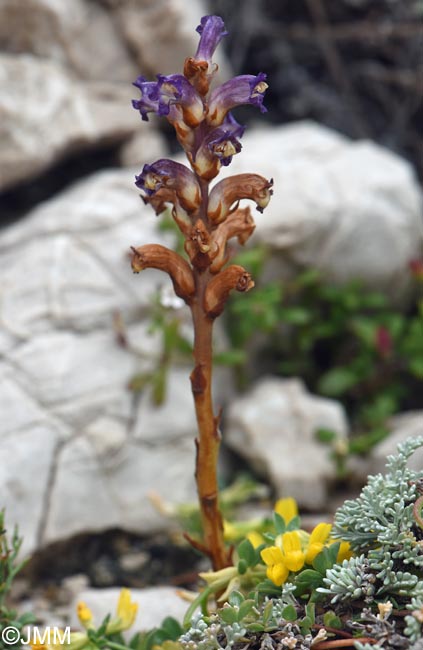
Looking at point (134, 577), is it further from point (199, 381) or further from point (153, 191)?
point (153, 191)

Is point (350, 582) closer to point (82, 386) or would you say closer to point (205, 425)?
point (205, 425)

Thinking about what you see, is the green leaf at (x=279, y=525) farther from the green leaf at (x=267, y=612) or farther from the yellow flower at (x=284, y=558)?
the green leaf at (x=267, y=612)

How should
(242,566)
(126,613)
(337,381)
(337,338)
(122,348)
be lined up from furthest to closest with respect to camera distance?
1. (337,338)
2. (337,381)
3. (122,348)
4. (126,613)
5. (242,566)

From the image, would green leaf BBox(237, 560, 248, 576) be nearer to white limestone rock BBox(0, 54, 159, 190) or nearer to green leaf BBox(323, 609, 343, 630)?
green leaf BBox(323, 609, 343, 630)

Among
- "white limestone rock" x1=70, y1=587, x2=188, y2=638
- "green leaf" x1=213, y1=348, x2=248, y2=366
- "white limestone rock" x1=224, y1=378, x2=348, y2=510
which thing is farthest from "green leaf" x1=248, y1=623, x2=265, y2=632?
"green leaf" x1=213, y1=348, x2=248, y2=366

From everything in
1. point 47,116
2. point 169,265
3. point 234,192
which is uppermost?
point 47,116

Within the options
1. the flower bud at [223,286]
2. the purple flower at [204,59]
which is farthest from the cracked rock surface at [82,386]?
the purple flower at [204,59]

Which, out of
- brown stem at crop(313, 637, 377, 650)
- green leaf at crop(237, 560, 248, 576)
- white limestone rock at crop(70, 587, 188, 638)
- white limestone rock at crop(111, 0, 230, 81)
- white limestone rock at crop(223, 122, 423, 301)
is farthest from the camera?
white limestone rock at crop(111, 0, 230, 81)

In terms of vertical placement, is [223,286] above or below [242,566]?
above

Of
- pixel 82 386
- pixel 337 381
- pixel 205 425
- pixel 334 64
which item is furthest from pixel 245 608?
pixel 334 64
